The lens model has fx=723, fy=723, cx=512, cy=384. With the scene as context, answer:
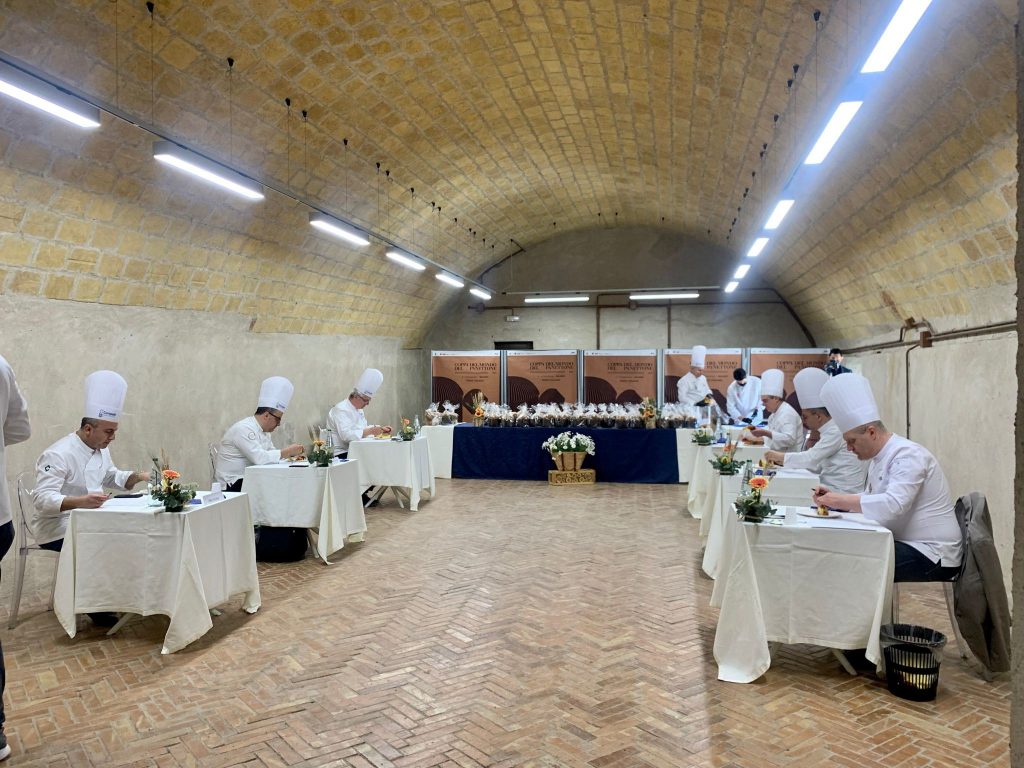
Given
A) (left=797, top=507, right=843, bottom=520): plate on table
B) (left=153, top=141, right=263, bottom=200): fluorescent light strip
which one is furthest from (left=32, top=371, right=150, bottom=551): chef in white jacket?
(left=797, top=507, right=843, bottom=520): plate on table

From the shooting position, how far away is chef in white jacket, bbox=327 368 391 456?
971cm

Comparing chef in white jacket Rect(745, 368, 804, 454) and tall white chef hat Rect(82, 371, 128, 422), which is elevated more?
tall white chef hat Rect(82, 371, 128, 422)

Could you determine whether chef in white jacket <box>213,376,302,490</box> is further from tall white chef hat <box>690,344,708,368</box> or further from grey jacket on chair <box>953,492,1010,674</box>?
tall white chef hat <box>690,344,708,368</box>

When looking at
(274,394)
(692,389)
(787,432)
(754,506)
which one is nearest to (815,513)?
(754,506)

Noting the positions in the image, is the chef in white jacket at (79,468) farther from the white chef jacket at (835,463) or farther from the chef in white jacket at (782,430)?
the chef in white jacket at (782,430)

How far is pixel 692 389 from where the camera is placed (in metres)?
13.1

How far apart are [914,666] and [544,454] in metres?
8.37

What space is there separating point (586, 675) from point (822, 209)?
7397 millimetres

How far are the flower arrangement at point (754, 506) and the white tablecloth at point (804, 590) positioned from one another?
0.07 meters

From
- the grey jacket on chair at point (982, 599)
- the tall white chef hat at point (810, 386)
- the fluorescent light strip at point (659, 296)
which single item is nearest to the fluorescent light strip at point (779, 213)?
the tall white chef hat at point (810, 386)

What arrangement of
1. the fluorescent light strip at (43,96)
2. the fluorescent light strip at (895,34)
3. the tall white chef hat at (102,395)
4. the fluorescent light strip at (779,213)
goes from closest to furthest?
the fluorescent light strip at (895,34) < the fluorescent light strip at (43,96) < the tall white chef hat at (102,395) < the fluorescent light strip at (779,213)

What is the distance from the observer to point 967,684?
4.26m

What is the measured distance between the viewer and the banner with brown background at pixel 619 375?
582 inches

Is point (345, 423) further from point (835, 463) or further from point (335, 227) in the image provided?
point (835, 463)
